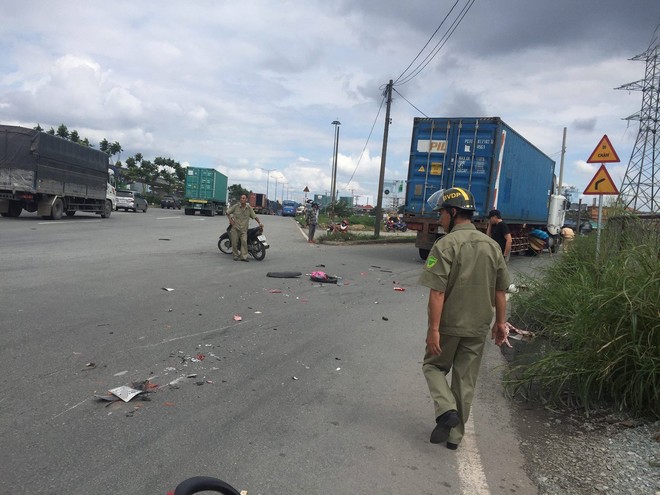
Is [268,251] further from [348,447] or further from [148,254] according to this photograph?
[348,447]

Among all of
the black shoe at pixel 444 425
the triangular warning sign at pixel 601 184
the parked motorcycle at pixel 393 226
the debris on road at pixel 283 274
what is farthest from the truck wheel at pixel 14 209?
the black shoe at pixel 444 425

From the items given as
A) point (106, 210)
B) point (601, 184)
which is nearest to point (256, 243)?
point (601, 184)

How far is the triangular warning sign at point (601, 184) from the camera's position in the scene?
373 inches

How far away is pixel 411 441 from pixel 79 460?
7.30ft

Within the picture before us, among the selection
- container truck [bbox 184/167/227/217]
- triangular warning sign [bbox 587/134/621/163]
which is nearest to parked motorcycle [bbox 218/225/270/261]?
triangular warning sign [bbox 587/134/621/163]

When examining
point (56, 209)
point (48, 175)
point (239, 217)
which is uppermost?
point (48, 175)

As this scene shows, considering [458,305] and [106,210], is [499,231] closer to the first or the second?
[458,305]

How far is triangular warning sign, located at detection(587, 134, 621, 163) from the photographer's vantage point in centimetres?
946

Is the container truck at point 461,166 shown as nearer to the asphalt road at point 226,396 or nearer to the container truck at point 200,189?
the asphalt road at point 226,396

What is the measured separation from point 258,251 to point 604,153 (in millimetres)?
8216

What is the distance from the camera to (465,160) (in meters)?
14.0

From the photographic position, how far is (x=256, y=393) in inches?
170

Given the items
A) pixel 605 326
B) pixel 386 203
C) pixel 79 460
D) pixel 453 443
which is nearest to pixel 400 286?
pixel 605 326

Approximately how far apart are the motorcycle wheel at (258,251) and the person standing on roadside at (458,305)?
9798 millimetres
